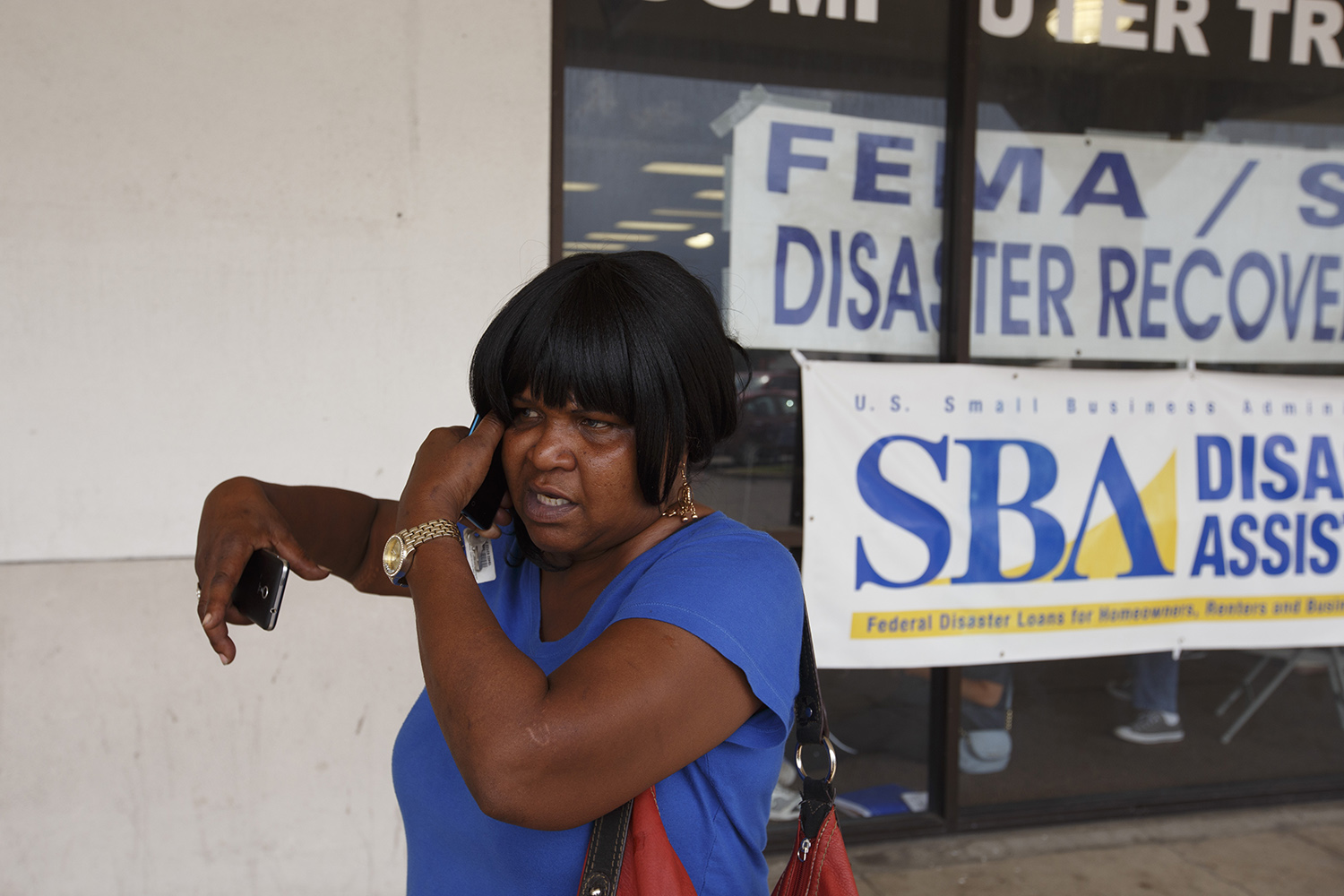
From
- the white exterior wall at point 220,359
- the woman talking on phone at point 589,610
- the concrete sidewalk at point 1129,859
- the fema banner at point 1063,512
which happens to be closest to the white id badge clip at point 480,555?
the woman talking on phone at point 589,610

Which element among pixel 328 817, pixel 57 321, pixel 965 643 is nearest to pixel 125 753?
pixel 328 817

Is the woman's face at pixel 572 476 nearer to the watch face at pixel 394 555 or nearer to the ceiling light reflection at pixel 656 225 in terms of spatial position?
the watch face at pixel 394 555

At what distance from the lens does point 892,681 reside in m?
3.33

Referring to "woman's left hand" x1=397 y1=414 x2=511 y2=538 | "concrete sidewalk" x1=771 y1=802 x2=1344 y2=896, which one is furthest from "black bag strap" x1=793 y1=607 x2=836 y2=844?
"concrete sidewalk" x1=771 y1=802 x2=1344 y2=896

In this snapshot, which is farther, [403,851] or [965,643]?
[965,643]

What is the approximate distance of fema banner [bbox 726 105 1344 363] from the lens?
122 inches

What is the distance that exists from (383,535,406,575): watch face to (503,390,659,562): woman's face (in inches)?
7.0

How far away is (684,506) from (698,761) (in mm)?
321

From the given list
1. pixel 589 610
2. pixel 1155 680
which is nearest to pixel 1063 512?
pixel 1155 680

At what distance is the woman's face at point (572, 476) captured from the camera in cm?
114

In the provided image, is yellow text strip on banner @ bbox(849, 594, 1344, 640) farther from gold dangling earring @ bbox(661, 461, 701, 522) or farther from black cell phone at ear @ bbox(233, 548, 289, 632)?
black cell phone at ear @ bbox(233, 548, 289, 632)

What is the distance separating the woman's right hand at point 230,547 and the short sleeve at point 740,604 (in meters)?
0.52

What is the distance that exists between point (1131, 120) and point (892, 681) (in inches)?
82.7

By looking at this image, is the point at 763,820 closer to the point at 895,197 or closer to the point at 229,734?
the point at 229,734
